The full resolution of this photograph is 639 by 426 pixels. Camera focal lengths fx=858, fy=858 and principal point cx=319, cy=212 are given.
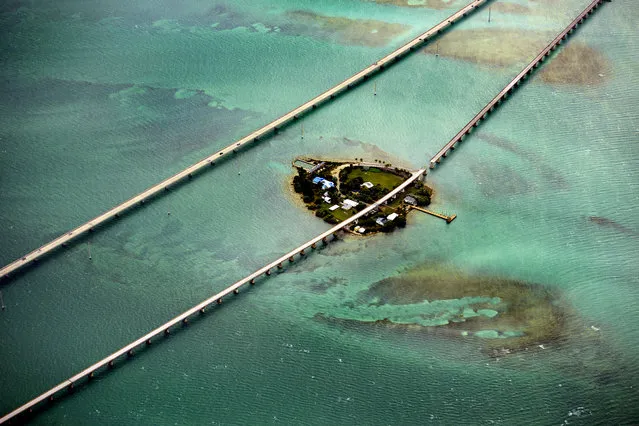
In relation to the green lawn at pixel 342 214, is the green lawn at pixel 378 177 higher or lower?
higher

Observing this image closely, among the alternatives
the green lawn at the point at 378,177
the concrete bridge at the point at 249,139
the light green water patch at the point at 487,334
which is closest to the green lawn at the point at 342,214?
the green lawn at the point at 378,177

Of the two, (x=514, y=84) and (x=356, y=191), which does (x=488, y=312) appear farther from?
(x=514, y=84)

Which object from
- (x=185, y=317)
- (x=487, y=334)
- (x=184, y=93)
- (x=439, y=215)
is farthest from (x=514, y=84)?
(x=185, y=317)

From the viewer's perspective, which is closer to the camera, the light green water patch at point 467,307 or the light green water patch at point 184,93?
the light green water patch at point 467,307

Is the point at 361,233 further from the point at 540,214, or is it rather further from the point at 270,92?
the point at 270,92

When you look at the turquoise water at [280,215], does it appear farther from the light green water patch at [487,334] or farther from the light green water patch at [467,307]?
the light green water patch at [487,334]

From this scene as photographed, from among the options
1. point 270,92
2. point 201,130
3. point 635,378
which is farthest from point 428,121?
point 635,378

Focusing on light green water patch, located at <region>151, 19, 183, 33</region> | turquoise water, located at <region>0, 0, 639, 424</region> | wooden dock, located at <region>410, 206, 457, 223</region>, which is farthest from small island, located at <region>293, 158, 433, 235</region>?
light green water patch, located at <region>151, 19, 183, 33</region>
